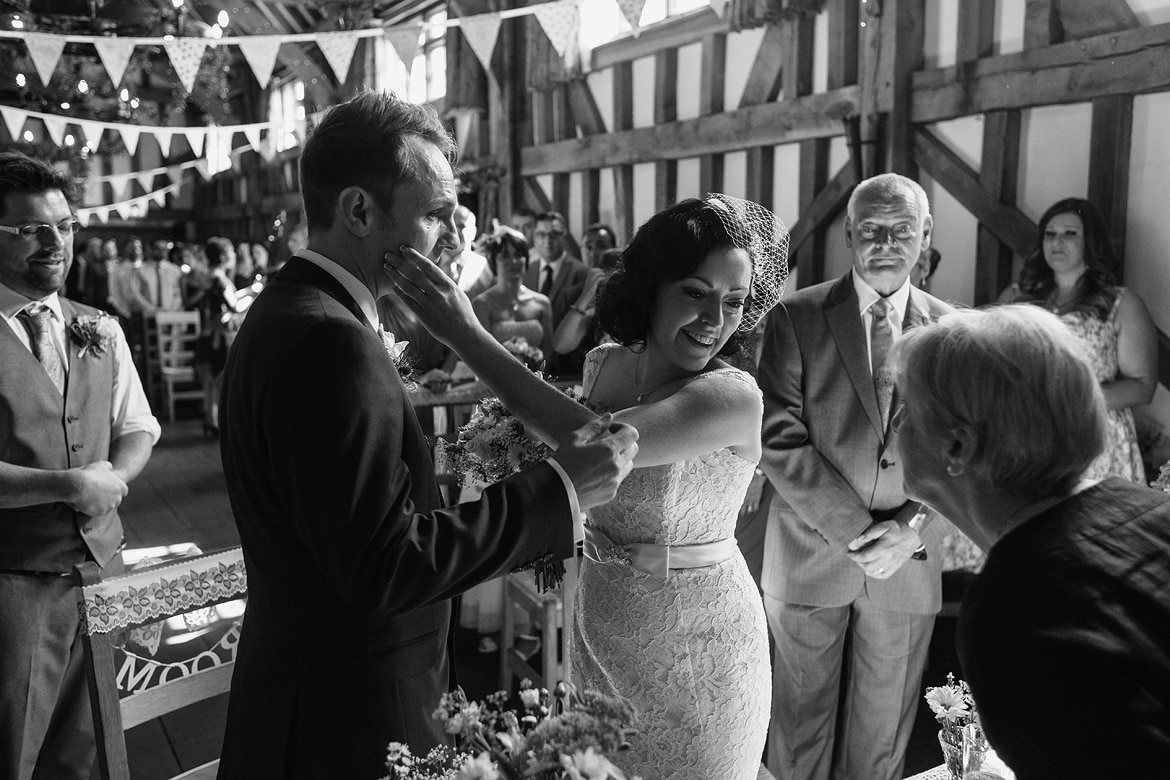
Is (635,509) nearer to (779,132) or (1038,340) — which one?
(1038,340)

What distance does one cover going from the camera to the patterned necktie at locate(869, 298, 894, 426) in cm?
262

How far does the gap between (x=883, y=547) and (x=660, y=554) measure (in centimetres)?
92

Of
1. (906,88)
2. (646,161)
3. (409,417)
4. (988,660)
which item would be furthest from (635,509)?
(646,161)

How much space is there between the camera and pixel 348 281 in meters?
1.34

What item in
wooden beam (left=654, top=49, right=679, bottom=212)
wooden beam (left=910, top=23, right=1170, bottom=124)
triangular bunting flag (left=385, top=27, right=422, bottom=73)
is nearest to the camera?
wooden beam (left=910, top=23, right=1170, bottom=124)

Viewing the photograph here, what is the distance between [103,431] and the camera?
2.64 meters

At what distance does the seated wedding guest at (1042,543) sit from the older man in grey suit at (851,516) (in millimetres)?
1349

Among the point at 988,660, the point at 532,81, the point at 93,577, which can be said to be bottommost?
the point at 93,577

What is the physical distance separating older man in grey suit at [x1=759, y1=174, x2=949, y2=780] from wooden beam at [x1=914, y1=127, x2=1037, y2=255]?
1.69 m

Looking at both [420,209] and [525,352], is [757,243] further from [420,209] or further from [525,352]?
[525,352]

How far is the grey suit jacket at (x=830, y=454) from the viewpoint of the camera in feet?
8.53

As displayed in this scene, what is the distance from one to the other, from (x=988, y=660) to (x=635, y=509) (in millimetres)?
924

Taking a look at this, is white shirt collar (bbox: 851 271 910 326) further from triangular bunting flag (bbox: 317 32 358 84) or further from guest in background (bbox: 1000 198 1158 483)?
triangular bunting flag (bbox: 317 32 358 84)

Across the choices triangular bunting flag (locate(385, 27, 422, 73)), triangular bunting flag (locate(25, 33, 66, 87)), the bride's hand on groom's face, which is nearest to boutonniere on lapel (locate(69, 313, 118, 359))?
the bride's hand on groom's face
